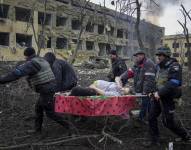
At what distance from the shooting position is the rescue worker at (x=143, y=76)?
8.07 m

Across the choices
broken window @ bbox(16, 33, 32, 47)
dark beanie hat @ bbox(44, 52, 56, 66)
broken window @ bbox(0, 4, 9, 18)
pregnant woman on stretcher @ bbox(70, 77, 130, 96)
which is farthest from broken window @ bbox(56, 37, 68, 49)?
pregnant woman on stretcher @ bbox(70, 77, 130, 96)

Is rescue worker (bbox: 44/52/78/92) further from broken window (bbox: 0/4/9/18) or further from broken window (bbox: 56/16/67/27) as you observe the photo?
broken window (bbox: 56/16/67/27)

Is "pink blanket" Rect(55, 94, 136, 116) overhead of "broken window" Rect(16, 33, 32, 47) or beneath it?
beneath

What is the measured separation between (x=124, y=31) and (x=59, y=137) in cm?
4511

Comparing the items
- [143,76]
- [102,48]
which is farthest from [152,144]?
[102,48]

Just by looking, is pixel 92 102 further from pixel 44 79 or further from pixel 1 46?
pixel 1 46

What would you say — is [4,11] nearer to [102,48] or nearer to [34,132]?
[102,48]

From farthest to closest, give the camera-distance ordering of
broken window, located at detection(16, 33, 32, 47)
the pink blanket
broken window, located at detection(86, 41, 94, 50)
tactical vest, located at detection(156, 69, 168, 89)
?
broken window, located at detection(86, 41, 94, 50), broken window, located at detection(16, 33, 32, 47), the pink blanket, tactical vest, located at detection(156, 69, 168, 89)

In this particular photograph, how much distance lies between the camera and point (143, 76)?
27.1 feet

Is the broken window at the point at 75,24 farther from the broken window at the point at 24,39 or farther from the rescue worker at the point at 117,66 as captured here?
the rescue worker at the point at 117,66

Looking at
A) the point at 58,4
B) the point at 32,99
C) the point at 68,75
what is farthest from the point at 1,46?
the point at 68,75

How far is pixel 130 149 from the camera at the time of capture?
654 cm

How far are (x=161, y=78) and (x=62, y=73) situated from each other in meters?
2.68

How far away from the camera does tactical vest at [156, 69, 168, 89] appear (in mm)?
6266
